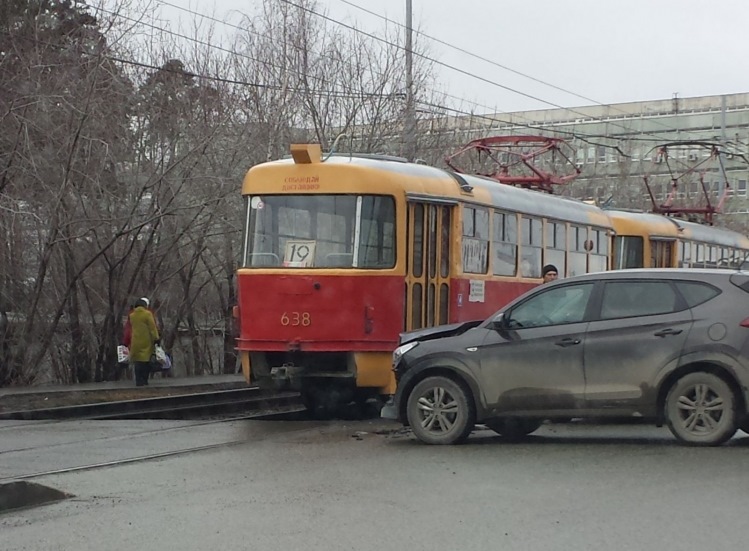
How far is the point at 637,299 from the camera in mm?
11766

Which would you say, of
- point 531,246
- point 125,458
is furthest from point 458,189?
point 125,458

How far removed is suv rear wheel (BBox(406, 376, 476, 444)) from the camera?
1199 centimetres

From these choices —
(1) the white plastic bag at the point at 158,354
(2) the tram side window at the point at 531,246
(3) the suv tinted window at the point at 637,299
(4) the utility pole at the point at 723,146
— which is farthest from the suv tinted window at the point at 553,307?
(4) the utility pole at the point at 723,146

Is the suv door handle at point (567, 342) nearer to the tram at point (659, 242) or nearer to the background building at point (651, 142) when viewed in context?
the tram at point (659, 242)

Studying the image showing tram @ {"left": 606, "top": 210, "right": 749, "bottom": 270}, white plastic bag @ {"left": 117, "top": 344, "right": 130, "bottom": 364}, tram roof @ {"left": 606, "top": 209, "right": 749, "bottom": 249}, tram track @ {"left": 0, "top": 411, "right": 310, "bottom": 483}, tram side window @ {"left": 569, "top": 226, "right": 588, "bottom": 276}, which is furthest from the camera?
tram roof @ {"left": 606, "top": 209, "right": 749, "bottom": 249}

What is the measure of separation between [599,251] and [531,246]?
12.8ft

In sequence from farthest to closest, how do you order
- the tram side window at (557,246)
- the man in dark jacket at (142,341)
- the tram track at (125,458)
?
the man in dark jacket at (142,341)
the tram side window at (557,246)
the tram track at (125,458)

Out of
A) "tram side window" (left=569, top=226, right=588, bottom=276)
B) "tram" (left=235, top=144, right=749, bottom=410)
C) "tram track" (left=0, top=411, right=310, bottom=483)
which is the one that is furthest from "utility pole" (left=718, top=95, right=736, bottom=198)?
"tram track" (left=0, top=411, right=310, bottom=483)

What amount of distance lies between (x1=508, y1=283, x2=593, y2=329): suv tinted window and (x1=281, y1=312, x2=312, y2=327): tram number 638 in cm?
343

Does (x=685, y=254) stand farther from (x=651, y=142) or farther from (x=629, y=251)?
(x=651, y=142)

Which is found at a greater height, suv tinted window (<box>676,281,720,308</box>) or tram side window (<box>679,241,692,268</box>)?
tram side window (<box>679,241,692,268</box>)

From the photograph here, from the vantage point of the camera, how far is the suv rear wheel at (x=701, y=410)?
11.1 meters

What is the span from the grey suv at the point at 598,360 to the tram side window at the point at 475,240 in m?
3.82

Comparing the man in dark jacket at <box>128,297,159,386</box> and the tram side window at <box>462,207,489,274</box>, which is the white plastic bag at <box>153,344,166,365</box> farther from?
the tram side window at <box>462,207,489,274</box>
